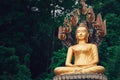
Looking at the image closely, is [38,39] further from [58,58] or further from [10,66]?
[10,66]

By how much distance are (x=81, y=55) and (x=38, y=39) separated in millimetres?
3921

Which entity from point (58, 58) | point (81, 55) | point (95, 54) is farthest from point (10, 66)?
point (95, 54)

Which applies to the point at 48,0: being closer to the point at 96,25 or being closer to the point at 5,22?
the point at 5,22

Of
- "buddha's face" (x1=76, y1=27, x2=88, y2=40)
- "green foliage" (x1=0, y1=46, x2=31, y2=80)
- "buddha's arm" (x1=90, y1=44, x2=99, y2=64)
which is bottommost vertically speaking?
"green foliage" (x1=0, y1=46, x2=31, y2=80)

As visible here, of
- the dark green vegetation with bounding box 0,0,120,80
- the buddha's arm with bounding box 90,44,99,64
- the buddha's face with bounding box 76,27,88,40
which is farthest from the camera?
the dark green vegetation with bounding box 0,0,120,80

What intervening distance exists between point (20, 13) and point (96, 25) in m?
3.28

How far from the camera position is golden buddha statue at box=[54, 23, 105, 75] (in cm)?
921

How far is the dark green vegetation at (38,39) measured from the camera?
11492 millimetres

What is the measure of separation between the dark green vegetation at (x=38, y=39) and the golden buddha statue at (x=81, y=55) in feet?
6.32

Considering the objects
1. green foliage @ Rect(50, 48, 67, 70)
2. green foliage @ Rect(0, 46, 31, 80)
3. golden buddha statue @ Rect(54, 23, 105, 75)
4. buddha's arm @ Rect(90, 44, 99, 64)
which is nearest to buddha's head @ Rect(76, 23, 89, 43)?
golden buddha statue @ Rect(54, 23, 105, 75)

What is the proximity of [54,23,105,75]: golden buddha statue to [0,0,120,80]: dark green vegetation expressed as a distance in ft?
6.32

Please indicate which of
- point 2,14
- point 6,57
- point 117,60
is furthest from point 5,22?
point 117,60

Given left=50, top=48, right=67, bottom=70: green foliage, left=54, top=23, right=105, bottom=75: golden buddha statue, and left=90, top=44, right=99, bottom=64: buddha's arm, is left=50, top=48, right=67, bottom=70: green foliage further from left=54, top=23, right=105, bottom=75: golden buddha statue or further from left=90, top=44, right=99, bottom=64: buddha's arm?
left=90, top=44, right=99, bottom=64: buddha's arm

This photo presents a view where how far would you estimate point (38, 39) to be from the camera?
13383mm
